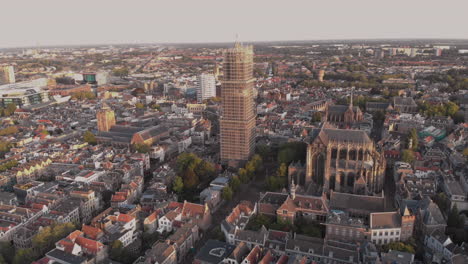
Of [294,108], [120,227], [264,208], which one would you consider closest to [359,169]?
[264,208]

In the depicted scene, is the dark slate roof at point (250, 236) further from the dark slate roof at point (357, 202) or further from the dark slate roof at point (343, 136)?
the dark slate roof at point (343, 136)

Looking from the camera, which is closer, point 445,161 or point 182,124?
point 445,161

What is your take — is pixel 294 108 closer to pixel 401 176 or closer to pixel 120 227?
pixel 401 176

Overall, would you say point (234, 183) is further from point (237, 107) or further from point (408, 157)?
point (408, 157)

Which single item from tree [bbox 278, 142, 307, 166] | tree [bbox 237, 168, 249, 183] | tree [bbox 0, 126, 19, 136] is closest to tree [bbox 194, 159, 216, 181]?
tree [bbox 237, 168, 249, 183]

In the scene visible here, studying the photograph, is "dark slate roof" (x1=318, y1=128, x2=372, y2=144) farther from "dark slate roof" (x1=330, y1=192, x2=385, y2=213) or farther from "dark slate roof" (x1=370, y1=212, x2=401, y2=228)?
"dark slate roof" (x1=370, y1=212, x2=401, y2=228)

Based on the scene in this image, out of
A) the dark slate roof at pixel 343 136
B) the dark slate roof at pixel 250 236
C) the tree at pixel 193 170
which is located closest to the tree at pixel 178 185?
the tree at pixel 193 170

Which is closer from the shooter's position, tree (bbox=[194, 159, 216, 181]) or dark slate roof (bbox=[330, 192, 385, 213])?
dark slate roof (bbox=[330, 192, 385, 213])

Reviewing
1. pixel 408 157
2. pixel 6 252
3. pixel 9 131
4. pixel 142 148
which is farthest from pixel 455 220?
pixel 9 131
